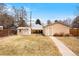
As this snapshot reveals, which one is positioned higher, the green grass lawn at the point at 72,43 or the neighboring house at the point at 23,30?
the neighboring house at the point at 23,30

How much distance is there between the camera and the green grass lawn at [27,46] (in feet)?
33.9

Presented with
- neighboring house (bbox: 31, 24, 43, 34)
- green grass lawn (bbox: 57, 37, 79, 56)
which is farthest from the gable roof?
green grass lawn (bbox: 57, 37, 79, 56)

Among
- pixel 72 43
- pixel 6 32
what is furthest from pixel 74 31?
pixel 6 32

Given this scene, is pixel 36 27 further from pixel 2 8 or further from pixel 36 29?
pixel 2 8

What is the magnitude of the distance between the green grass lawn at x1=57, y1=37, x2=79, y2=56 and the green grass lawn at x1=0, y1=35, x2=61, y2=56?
112 mm

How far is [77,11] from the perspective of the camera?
1032cm

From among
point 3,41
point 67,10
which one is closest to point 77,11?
point 67,10

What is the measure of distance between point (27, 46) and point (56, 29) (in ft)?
1.06

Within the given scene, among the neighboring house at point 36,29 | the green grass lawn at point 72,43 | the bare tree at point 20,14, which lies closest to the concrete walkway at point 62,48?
the green grass lawn at point 72,43

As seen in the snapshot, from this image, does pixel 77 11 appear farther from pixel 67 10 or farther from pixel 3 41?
pixel 3 41

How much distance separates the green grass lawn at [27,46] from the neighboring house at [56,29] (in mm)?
80

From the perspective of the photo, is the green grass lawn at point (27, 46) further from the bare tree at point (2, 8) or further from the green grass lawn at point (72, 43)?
the bare tree at point (2, 8)

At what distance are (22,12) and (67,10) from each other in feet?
1.41

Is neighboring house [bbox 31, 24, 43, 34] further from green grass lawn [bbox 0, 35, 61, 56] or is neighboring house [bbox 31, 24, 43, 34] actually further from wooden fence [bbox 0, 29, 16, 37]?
wooden fence [bbox 0, 29, 16, 37]
